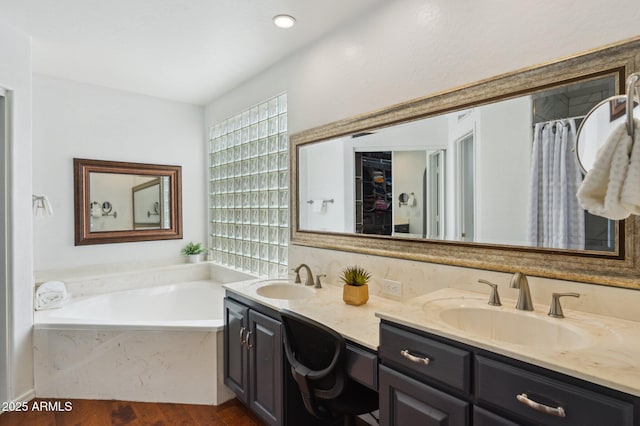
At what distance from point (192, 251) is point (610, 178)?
375 cm

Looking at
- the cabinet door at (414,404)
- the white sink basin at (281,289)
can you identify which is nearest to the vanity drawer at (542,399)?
the cabinet door at (414,404)

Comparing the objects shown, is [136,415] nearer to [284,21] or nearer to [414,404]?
[414,404]

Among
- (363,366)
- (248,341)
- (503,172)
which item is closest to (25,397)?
(248,341)

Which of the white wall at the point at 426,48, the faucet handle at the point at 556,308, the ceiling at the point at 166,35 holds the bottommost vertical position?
the faucet handle at the point at 556,308

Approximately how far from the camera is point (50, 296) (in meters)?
2.80

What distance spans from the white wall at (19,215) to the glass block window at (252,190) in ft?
5.33

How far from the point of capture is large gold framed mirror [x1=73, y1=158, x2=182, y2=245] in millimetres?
3297

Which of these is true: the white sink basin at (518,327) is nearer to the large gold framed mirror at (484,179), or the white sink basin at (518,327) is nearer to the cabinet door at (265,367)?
the large gold framed mirror at (484,179)

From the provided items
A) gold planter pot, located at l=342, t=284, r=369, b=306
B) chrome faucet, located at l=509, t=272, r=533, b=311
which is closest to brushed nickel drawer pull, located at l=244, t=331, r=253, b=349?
gold planter pot, located at l=342, t=284, r=369, b=306

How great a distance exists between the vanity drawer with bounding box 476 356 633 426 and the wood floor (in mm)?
1706

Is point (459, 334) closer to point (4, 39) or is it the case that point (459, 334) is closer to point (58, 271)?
point (4, 39)

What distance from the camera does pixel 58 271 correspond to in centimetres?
318

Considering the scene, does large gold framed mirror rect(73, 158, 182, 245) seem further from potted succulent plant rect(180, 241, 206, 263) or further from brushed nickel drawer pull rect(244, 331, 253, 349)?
brushed nickel drawer pull rect(244, 331, 253, 349)

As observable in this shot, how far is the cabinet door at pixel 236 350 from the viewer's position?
216 centimetres
